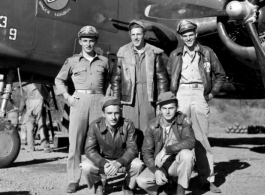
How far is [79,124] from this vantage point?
16.8ft

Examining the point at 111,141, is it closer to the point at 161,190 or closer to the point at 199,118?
the point at 161,190

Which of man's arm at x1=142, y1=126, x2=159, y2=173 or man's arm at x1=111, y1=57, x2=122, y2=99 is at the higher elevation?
man's arm at x1=111, y1=57, x2=122, y2=99

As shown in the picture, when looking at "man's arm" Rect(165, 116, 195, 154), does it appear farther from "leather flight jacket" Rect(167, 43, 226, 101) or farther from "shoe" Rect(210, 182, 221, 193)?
"shoe" Rect(210, 182, 221, 193)

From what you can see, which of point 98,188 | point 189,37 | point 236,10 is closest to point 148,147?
point 98,188

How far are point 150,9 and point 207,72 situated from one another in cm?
270

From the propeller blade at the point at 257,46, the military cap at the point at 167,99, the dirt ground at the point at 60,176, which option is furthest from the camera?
the propeller blade at the point at 257,46

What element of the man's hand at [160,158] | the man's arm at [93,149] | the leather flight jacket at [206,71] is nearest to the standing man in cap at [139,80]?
the leather flight jacket at [206,71]

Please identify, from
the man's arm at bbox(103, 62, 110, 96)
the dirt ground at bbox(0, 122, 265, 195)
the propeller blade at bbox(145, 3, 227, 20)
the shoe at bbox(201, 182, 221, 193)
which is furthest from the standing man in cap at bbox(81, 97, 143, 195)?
the propeller blade at bbox(145, 3, 227, 20)

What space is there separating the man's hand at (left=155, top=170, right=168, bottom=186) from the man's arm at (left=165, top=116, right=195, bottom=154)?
0.81 ft

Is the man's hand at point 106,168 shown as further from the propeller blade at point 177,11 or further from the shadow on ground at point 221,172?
the propeller blade at point 177,11

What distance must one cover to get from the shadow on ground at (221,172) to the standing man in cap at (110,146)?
0.85 m

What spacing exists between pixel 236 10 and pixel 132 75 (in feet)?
6.77

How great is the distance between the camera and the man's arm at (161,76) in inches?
200

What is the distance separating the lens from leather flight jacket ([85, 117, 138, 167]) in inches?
183
